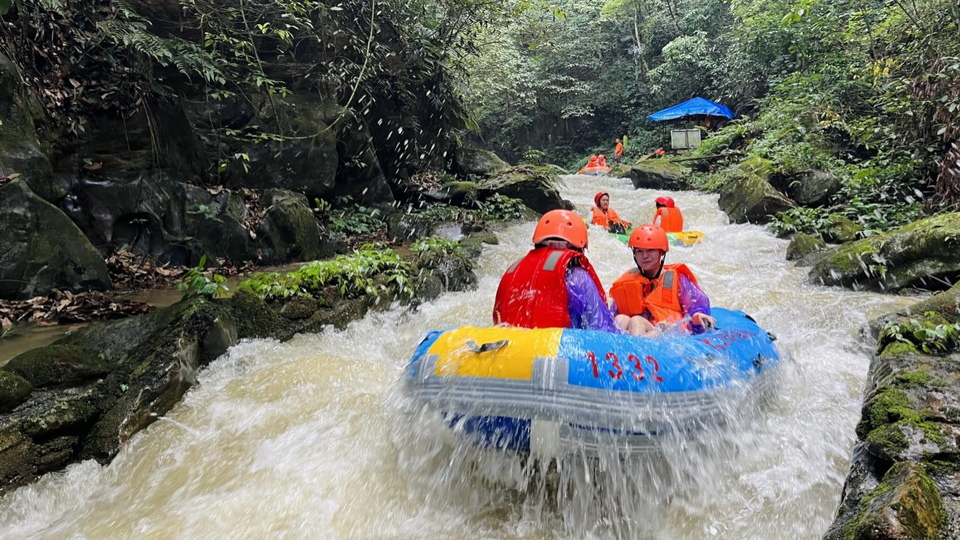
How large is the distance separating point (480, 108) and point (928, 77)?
1655 cm

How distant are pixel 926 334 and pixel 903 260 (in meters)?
3.13

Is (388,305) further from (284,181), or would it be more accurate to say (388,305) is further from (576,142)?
(576,142)

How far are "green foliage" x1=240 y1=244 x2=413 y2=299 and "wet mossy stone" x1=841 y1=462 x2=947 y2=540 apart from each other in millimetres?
4613

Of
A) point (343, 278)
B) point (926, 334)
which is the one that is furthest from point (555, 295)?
point (343, 278)

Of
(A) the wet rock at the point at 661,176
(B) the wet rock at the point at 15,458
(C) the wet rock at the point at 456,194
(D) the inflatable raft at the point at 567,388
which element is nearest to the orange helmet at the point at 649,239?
(D) the inflatable raft at the point at 567,388

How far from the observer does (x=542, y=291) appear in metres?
3.23

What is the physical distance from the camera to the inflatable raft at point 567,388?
241cm

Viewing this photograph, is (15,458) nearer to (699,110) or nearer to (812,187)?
(812,187)

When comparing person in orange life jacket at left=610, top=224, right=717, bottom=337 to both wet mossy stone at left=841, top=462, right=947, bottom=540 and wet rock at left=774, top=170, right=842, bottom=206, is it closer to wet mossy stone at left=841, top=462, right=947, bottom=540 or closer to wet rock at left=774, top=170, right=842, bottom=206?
wet mossy stone at left=841, top=462, right=947, bottom=540

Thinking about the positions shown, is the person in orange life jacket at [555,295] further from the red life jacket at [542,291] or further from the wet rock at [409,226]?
the wet rock at [409,226]

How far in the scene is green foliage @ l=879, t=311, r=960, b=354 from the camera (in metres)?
3.24

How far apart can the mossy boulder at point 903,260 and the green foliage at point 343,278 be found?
5.27m

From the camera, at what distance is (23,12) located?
17.1 feet

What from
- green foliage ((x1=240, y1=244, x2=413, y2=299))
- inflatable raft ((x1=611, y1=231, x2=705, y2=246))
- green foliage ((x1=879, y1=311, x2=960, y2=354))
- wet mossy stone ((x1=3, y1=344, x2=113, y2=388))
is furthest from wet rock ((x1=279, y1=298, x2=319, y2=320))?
inflatable raft ((x1=611, y1=231, x2=705, y2=246))
